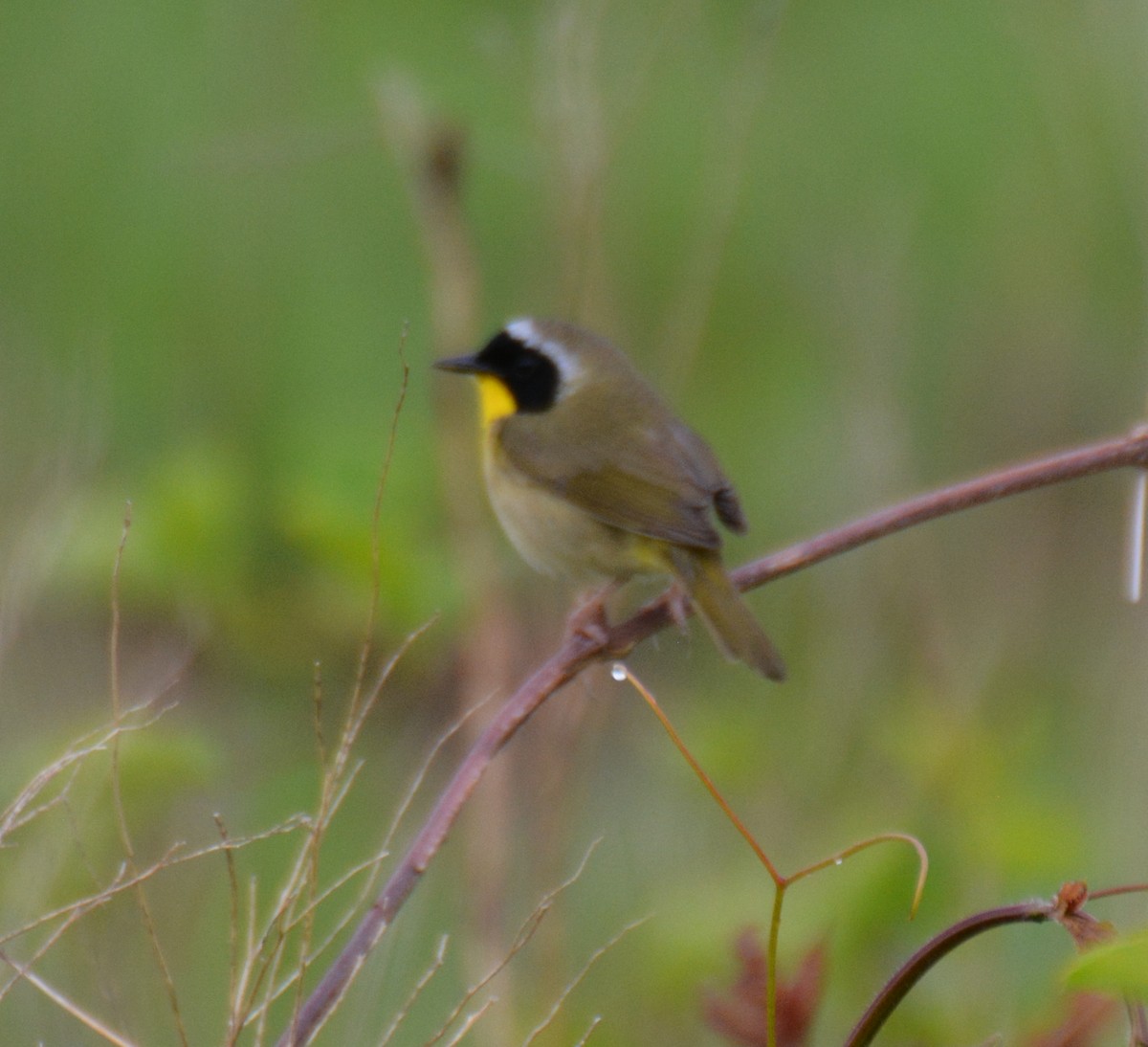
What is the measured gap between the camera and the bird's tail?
3023mm

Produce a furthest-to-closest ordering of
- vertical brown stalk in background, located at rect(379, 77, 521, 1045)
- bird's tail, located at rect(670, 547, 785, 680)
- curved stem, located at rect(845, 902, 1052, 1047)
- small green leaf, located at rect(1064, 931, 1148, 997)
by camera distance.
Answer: vertical brown stalk in background, located at rect(379, 77, 521, 1045), bird's tail, located at rect(670, 547, 785, 680), curved stem, located at rect(845, 902, 1052, 1047), small green leaf, located at rect(1064, 931, 1148, 997)

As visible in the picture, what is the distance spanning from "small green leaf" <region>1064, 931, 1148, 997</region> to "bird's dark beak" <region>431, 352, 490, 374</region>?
2.67m

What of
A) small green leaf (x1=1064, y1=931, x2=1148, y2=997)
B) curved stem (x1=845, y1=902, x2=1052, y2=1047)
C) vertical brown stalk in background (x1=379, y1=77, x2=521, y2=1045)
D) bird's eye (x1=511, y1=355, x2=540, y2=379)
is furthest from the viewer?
bird's eye (x1=511, y1=355, x2=540, y2=379)

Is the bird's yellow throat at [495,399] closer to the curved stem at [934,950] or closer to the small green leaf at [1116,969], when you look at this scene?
the curved stem at [934,950]

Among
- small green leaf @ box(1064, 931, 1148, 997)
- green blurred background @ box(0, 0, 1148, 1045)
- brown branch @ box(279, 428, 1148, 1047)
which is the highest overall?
small green leaf @ box(1064, 931, 1148, 997)

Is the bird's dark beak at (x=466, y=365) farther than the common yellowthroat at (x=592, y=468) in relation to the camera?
Yes

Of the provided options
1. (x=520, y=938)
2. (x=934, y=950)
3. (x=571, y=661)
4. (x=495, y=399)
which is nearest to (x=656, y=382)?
(x=495, y=399)

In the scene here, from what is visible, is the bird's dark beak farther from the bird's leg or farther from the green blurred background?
the bird's leg

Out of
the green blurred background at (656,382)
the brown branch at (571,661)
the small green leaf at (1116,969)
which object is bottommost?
the green blurred background at (656,382)

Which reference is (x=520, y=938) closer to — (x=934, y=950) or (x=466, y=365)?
(x=934, y=950)

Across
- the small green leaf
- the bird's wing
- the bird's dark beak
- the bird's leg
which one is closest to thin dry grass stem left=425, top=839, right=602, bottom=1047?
the small green leaf

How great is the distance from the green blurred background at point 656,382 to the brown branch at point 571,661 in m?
0.37

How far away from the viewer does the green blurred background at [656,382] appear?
3.32m

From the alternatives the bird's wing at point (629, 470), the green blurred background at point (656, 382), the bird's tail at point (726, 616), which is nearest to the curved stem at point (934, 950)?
the green blurred background at point (656, 382)
